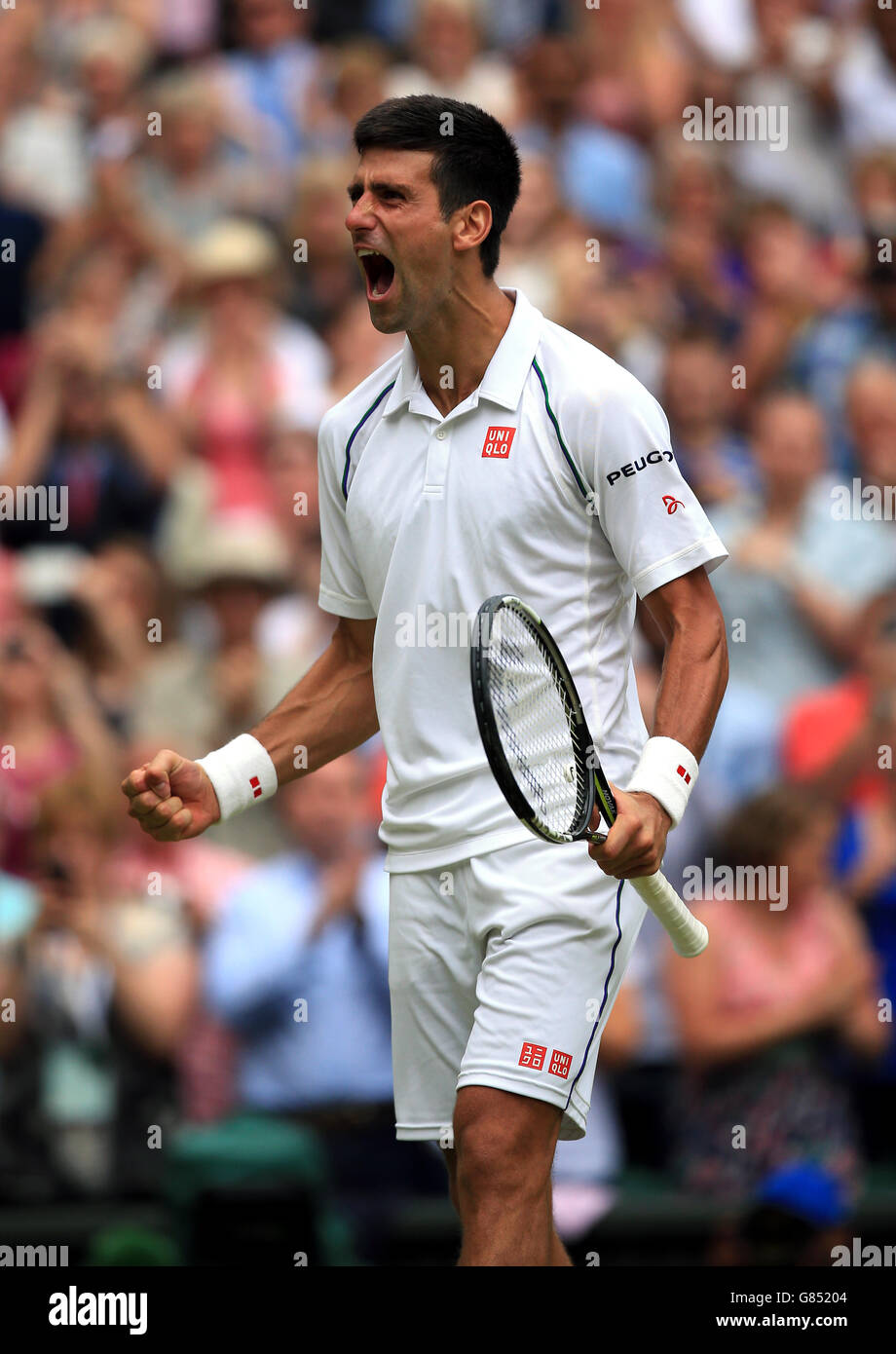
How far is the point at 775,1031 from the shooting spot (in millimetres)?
5934

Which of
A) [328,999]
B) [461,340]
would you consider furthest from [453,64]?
[461,340]

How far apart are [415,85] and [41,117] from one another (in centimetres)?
139

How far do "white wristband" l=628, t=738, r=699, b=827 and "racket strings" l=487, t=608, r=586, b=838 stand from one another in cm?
12

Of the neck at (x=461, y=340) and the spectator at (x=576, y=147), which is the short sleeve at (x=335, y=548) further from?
the spectator at (x=576, y=147)

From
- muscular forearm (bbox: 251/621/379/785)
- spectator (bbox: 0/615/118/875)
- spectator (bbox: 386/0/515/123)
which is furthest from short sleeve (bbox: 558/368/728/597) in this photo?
spectator (bbox: 386/0/515/123)

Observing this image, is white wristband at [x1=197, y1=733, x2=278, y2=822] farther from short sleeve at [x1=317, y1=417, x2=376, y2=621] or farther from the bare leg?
the bare leg

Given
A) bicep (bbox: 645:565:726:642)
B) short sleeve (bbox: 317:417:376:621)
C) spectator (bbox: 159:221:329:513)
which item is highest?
spectator (bbox: 159:221:329:513)

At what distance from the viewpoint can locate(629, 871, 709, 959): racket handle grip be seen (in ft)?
10.7

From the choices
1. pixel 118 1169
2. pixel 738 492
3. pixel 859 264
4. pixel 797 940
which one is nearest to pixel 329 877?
pixel 118 1169

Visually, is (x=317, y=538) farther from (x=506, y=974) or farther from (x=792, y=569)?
(x=506, y=974)

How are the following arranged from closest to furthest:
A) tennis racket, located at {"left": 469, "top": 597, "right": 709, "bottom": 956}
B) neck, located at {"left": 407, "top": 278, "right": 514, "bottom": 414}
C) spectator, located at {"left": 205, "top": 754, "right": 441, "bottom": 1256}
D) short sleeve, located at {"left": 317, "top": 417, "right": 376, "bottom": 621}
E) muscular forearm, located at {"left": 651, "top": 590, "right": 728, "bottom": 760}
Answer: tennis racket, located at {"left": 469, "top": 597, "right": 709, "bottom": 956}, muscular forearm, located at {"left": 651, "top": 590, "right": 728, "bottom": 760}, neck, located at {"left": 407, "top": 278, "right": 514, "bottom": 414}, short sleeve, located at {"left": 317, "top": 417, "right": 376, "bottom": 621}, spectator, located at {"left": 205, "top": 754, "right": 441, "bottom": 1256}

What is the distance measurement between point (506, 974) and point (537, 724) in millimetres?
438

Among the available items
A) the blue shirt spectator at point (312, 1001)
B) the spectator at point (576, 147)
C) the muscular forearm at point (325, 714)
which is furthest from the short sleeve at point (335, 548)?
the spectator at point (576, 147)
